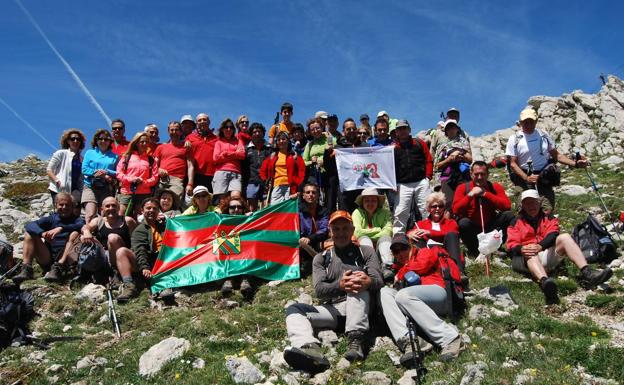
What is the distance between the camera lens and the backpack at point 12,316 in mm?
9555

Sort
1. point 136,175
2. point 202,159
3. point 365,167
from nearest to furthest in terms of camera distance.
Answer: point 136,175 < point 365,167 < point 202,159

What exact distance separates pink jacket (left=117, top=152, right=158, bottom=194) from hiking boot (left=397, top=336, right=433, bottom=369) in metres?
9.16

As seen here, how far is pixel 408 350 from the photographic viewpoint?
25.9ft

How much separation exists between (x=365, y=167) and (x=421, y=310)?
7.03m

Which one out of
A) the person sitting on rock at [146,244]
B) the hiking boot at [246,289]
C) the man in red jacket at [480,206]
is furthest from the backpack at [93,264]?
the man in red jacket at [480,206]

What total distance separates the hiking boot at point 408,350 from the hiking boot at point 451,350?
290mm

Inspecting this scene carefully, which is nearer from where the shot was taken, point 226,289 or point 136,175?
point 226,289

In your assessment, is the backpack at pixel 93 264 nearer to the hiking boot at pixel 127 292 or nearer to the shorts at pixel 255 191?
the hiking boot at pixel 127 292

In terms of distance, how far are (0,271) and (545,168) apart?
43.8 feet

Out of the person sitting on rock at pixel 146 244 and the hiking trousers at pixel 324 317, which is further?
the person sitting on rock at pixel 146 244

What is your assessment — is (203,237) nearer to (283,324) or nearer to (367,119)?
(283,324)

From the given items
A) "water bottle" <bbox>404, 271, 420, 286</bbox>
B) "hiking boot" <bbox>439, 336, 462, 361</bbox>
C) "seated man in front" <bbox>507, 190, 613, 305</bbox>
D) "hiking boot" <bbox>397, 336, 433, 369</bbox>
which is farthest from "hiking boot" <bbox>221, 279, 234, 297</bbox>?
"seated man in front" <bbox>507, 190, 613, 305</bbox>

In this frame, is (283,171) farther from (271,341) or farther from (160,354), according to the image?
(160,354)

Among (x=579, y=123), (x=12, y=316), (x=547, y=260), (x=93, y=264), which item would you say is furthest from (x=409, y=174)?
(x=579, y=123)
